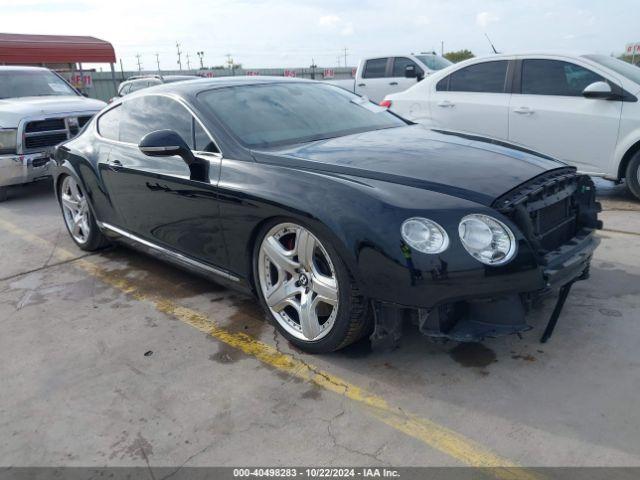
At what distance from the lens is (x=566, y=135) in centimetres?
616

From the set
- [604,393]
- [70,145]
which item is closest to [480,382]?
[604,393]

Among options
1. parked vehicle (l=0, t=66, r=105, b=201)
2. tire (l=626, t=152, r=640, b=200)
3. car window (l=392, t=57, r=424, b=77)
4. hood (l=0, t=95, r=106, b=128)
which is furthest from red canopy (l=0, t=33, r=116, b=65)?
tire (l=626, t=152, r=640, b=200)

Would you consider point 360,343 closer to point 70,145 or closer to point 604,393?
point 604,393

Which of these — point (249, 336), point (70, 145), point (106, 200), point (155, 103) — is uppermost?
point (155, 103)

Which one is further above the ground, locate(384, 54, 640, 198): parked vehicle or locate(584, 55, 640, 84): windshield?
locate(584, 55, 640, 84): windshield

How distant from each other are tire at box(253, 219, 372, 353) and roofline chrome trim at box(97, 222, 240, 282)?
321mm

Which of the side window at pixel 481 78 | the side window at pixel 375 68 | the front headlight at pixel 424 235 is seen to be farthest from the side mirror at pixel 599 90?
the side window at pixel 375 68

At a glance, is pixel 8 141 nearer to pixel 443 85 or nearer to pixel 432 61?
pixel 443 85

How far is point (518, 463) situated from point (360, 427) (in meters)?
0.67

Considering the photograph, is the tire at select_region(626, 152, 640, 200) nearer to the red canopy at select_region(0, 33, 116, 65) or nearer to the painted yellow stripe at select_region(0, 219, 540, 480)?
the painted yellow stripe at select_region(0, 219, 540, 480)

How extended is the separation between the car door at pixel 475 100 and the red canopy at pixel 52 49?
59.5ft

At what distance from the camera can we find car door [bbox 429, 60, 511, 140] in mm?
6684

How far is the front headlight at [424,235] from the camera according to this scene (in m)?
2.55

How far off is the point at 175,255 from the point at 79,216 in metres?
1.78
